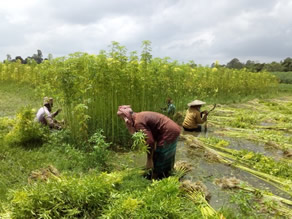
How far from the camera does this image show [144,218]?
2707mm

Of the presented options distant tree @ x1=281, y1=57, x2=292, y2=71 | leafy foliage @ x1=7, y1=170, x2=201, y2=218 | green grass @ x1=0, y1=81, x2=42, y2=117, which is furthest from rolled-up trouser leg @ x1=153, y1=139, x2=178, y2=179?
distant tree @ x1=281, y1=57, x2=292, y2=71

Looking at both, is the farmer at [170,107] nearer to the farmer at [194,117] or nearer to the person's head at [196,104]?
the farmer at [194,117]

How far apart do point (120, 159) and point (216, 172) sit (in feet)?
6.73

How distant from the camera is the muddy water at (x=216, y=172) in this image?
167 inches

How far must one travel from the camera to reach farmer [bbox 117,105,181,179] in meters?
4.24

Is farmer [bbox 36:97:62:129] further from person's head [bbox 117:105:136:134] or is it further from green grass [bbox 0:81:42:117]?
green grass [bbox 0:81:42:117]

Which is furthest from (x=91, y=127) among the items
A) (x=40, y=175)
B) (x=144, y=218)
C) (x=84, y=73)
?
(x=144, y=218)

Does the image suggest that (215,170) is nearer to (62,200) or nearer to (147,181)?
(147,181)

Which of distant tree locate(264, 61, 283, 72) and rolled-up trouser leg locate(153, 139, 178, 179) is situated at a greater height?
distant tree locate(264, 61, 283, 72)

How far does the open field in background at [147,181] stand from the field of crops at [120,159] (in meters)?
0.02

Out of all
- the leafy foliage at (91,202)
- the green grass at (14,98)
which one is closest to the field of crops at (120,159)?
the leafy foliage at (91,202)

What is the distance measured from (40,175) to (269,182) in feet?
13.3

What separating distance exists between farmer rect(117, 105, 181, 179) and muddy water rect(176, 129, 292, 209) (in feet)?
2.42

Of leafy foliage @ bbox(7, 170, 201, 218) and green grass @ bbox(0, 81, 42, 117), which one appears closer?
leafy foliage @ bbox(7, 170, 201, 218)
